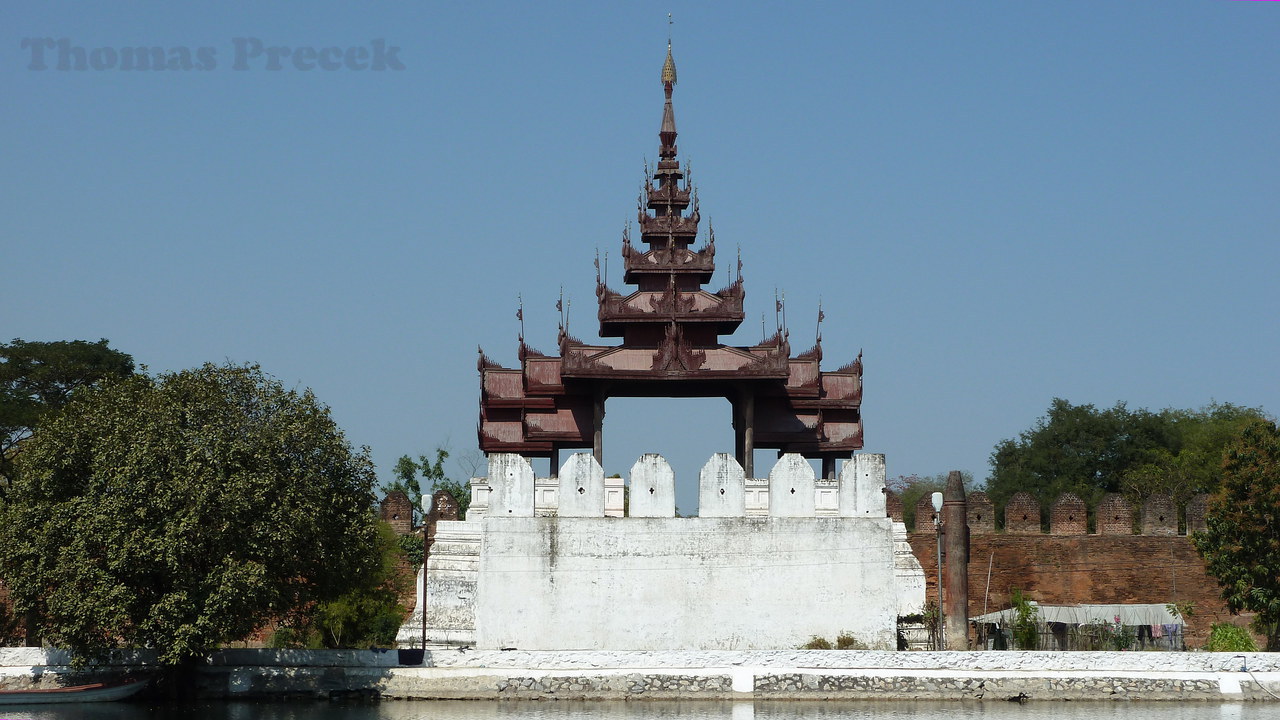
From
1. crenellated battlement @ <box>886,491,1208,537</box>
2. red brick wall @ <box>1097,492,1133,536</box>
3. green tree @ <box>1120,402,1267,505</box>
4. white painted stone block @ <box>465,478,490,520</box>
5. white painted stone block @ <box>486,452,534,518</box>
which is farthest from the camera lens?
green tree @ <box>1120,402,1267,505</box>

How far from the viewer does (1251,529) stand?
2339cm

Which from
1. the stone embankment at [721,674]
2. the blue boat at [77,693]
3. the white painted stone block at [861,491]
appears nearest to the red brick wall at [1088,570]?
the white painted stone block at [861,491]

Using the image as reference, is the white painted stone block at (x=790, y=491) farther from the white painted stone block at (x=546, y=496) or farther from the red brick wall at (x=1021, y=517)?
the red brick wall at (x=1021, y=517)

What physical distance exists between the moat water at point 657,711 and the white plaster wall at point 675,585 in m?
2.66

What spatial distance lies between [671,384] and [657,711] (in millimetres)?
9857

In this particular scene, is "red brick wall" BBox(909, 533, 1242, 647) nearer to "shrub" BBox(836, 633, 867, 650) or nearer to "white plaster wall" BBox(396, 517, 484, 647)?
"shrub" BBox(836, 633, 867, 650)

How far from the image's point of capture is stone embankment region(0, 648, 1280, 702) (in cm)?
1969

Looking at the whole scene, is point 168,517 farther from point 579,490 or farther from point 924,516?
point 924,516

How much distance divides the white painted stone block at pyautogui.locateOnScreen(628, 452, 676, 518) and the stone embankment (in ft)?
8.63

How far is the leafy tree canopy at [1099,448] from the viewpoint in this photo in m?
Result: 45.4

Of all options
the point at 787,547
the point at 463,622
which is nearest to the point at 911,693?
the point at 787,547

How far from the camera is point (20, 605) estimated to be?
1952cm

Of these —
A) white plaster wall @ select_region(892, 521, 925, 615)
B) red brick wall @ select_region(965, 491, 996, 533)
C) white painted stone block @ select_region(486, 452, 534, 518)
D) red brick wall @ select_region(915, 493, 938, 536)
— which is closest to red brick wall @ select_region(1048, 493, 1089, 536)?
red brick wall @ select_region(965, 491, 996, 533)

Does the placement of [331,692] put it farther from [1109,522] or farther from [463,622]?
[1109,522]
